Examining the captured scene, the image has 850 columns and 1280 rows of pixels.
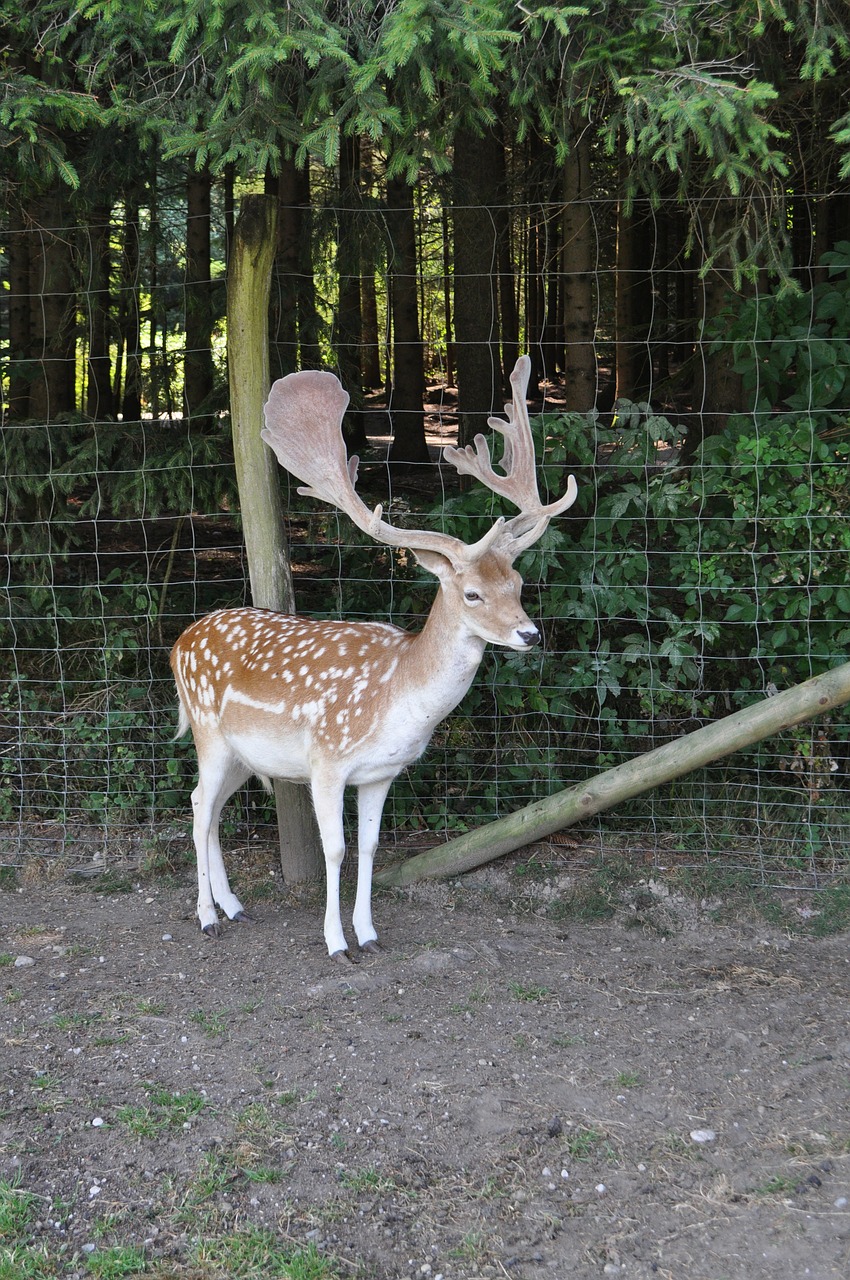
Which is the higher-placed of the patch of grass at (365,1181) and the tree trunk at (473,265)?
the tree trunk at (473,265)

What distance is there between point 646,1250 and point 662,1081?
0.89 meters

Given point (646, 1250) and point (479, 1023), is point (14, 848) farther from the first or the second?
point (646, 1250)

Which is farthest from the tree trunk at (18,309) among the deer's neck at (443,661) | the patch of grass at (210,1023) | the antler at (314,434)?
the patch of grass at (210,1023)

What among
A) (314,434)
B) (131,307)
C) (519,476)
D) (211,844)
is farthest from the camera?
(131,307)

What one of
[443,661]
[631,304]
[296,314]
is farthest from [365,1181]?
[631,304]

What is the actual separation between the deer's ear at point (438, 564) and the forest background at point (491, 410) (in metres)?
0.94

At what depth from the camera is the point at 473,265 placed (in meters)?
7.73

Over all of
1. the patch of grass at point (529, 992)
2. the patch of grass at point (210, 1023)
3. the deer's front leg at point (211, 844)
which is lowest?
the patch of grass at point (529, 992)

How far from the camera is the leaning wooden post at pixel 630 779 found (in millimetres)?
4848

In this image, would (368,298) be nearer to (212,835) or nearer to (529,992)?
(212,835)

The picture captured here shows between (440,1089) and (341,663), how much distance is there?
1.80 meters

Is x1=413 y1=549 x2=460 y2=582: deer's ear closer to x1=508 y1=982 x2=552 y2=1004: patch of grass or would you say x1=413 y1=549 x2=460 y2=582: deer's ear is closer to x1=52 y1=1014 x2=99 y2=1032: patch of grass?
x1=508 y1=982 x2=552 y2=1004: patch of grass

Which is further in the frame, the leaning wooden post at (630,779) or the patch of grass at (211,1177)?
the leaning wooden post at (630,779)

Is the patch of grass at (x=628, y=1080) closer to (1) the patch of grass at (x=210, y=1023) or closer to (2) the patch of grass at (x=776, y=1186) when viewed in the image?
(2) the patch of grass at (x=776, y=1186)
